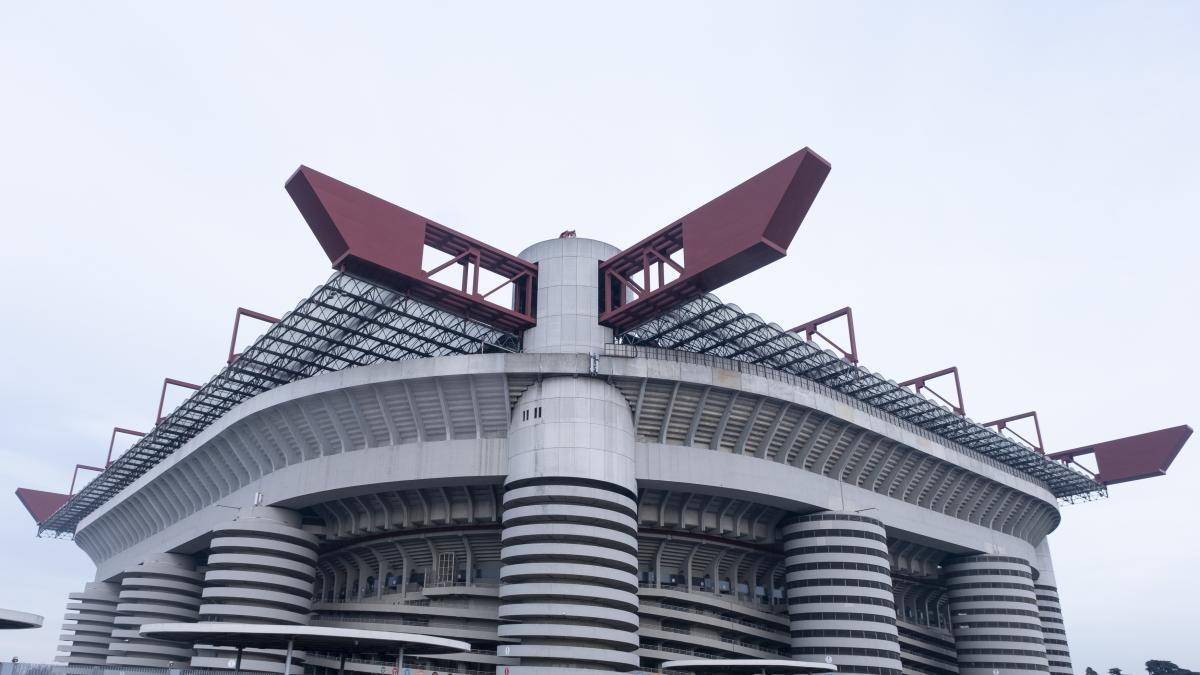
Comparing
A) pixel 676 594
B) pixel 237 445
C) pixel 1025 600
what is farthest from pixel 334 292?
pixel 1025 600

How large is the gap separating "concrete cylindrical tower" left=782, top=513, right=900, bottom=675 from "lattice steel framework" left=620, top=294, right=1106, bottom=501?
1170 centimetres

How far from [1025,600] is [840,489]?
95.3 ft

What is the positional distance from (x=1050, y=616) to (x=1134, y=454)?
20.7 metres

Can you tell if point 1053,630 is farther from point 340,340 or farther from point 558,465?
point 340,340

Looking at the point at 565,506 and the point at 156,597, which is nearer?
the point at 565,506

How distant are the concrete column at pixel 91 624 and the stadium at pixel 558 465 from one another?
2463 cm

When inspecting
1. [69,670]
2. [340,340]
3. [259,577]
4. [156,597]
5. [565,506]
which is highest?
[340,340]

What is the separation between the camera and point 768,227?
47.9m

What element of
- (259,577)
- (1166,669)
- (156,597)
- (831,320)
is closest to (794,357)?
(831,320)

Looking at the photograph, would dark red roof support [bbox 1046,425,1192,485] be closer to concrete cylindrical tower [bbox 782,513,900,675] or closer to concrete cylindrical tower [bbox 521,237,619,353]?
concrete cylindrical tower [bbox 782,513,900,675]

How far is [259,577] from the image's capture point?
61906mm

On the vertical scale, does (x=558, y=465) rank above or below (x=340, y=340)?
below

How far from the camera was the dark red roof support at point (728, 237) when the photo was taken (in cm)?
4772

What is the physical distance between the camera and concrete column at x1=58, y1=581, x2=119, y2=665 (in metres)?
96.2
